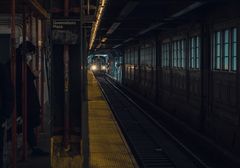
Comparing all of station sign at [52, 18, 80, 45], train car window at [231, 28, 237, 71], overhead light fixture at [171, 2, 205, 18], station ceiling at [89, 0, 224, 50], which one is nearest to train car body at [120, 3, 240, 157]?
train car window at [231, 28, 237, 71]

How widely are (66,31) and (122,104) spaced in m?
22.9

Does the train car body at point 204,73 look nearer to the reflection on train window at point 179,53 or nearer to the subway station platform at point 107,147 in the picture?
the reflection on train window at point 179,53

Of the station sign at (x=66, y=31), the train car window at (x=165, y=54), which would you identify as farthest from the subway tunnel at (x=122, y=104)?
the train car window at (x=165, y=54)

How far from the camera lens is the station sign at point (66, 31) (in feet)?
18.6

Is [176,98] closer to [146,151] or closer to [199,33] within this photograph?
[199,33]

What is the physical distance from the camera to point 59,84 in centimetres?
588

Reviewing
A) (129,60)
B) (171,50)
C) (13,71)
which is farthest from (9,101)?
(129,60)

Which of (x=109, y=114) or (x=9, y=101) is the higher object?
(x=9, y=101)

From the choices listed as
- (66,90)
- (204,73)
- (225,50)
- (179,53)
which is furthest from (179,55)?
(66,90)

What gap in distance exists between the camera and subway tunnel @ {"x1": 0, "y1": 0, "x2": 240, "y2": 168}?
590cm

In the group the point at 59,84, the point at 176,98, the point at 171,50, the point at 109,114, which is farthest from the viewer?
the point at 171,50

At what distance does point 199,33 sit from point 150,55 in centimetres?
1262

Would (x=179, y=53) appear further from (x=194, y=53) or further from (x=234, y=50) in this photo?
(x=234, y=50)

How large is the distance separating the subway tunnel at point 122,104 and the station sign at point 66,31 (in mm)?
11
